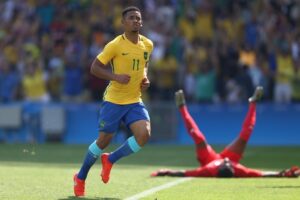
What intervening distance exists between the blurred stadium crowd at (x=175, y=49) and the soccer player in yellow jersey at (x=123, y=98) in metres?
11.5

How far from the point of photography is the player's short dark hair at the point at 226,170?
12.3 metres

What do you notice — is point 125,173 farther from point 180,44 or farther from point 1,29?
point 1,29

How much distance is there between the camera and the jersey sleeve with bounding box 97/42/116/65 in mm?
10203

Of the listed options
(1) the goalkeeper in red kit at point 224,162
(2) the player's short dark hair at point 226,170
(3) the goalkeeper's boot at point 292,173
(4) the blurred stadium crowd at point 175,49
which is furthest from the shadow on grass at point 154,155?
(2) the player's short dark hair at point 226,170

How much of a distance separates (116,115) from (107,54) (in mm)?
717

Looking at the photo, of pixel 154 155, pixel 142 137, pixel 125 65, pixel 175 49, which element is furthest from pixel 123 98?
pixel 175 49

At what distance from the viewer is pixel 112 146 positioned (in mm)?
20734

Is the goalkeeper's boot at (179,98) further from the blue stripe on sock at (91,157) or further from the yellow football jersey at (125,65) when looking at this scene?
the blue stripe on sock at (91,157)

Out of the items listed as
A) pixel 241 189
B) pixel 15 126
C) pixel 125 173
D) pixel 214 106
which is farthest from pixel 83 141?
pixel 241 189

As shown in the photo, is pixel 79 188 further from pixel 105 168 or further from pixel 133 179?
pixel 133 179

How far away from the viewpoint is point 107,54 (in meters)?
10.2

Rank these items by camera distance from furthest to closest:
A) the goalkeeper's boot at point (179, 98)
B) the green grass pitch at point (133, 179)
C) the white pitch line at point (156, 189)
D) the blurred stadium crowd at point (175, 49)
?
the blurred stadium crowd at point (175, 49), the goalkeeper's boot at point (179, 98), the green grass pitch at point (133, 179), the white pitch line at point (156, 189)

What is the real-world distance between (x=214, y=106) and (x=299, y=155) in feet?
14.1

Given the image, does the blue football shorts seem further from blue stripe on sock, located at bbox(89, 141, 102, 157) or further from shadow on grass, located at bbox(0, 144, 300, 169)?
shadow on grass, located at bbox(0, 144, 300, 169)
